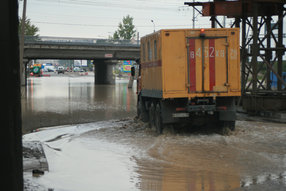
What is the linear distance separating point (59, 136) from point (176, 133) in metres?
3.55

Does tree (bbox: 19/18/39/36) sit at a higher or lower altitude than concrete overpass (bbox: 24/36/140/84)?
higher

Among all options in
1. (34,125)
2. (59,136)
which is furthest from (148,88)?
(34,125)

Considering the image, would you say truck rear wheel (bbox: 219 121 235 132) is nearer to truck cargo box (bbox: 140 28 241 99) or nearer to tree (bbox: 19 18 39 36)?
truck cargo box (bbox: 140 28 241 99)

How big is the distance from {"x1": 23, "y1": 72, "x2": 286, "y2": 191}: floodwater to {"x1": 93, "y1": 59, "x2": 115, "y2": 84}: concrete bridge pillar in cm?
5317

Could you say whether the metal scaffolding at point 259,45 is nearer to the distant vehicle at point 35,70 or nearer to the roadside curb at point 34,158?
the roadside curb at point 34,158

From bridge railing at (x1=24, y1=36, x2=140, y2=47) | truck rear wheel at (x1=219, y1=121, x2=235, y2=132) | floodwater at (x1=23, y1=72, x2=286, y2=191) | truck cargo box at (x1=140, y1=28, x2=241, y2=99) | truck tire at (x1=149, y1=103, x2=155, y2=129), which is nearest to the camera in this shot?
floodwater at (x1=23, y1=72, x2=286, y2=191)

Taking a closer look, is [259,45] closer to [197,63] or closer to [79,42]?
[197,63]

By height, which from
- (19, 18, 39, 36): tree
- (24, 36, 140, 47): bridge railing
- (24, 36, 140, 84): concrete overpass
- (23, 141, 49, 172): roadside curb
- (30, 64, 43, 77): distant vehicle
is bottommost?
(23, 141, 49, 172): roadside curb

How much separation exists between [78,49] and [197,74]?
154 feet

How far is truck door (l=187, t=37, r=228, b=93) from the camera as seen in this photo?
41.9ft

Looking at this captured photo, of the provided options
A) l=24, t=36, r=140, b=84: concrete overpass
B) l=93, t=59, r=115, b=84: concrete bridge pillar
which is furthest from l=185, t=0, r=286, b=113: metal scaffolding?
l=93, t=59, r=115, b=84: concrete bridge pillar

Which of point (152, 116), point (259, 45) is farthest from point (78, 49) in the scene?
point (152, 116)

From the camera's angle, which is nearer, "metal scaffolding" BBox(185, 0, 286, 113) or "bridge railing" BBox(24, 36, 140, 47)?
"metal scaffolding" BBox(185, 0, 286, 113)

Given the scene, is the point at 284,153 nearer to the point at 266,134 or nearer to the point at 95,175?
the point at 266,134
